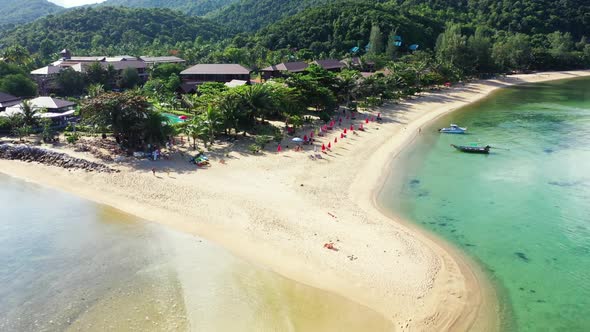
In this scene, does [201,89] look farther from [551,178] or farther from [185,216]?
[551,178]

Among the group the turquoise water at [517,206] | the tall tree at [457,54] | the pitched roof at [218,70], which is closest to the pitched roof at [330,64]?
the pitched roof at [218,70]

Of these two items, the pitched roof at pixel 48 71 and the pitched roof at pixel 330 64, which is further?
the pitched roof at pixel 330 64

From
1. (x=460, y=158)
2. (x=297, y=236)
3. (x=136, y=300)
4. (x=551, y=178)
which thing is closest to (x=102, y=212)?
(x=136, y=300)

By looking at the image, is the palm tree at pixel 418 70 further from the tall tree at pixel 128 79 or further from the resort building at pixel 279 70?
the tall tree at pixel 128 79

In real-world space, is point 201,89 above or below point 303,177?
above

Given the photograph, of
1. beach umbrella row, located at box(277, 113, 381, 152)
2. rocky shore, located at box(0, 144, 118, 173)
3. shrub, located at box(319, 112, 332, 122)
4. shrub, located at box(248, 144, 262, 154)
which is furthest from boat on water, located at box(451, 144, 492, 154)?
rocky shore, located at box(0, 144, 118, 173)

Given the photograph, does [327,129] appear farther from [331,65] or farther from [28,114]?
[331,65]

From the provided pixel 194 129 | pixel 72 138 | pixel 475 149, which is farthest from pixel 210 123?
pixel 475 149
